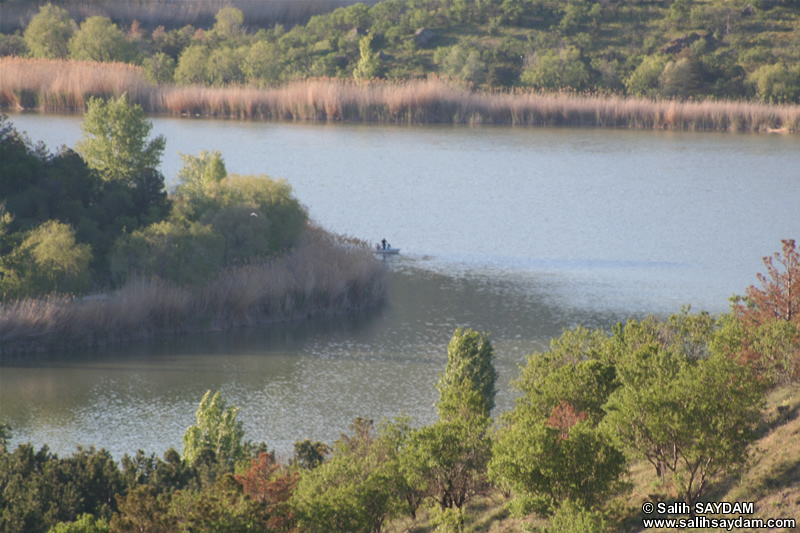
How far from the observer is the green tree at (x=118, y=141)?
41.5 m

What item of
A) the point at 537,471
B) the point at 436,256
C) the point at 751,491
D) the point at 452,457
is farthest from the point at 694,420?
the point at 436,256

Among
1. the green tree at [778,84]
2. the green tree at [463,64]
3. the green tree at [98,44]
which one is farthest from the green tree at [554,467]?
the green tree at [98,44]

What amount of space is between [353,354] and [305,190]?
86.9 ft

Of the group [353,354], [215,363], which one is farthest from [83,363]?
[353,354]

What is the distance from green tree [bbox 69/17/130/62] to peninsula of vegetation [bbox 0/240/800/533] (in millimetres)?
79300

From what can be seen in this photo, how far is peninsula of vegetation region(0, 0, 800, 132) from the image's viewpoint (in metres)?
82.3

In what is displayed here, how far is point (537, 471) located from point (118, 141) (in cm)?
3154

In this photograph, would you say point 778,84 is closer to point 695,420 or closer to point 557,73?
point 557,73

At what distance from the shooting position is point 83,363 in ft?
102

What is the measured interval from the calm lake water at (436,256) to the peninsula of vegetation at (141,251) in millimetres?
1236

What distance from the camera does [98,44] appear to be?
9250 cm

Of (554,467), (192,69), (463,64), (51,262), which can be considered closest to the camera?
(554,467)

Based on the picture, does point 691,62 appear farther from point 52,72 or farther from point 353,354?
point 353,354

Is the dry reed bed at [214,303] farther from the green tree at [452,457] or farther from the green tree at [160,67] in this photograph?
the green tree at [160,67]
